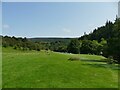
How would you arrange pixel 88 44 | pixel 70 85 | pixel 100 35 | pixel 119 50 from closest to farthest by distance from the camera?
pixel 70 85 < pixel 119 50 < pixel 88 44 < pixel 100 35

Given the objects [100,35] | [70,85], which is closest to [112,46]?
[70,85]

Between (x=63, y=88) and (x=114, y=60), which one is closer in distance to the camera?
(x=63, y=88)

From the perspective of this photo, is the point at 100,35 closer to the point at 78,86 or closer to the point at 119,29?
the point at 119,29

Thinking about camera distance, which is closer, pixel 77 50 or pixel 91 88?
pixel 91 88

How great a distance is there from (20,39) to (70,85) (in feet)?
533

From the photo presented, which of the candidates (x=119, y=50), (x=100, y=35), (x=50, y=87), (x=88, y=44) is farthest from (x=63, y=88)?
(x=100, y=35)

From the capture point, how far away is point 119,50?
2199 inches

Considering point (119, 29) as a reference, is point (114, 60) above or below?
below

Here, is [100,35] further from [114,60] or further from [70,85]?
[70,85]

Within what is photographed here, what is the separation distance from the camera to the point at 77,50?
156 m

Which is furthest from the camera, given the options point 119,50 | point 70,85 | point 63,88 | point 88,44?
point 88,44

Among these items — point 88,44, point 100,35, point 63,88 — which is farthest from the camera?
point 100,35

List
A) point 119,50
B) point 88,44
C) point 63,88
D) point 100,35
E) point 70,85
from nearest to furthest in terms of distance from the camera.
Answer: point 63,88, point 70,85, point 119,50, point 88,44, point 100,35

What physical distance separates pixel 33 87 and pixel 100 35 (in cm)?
15414
